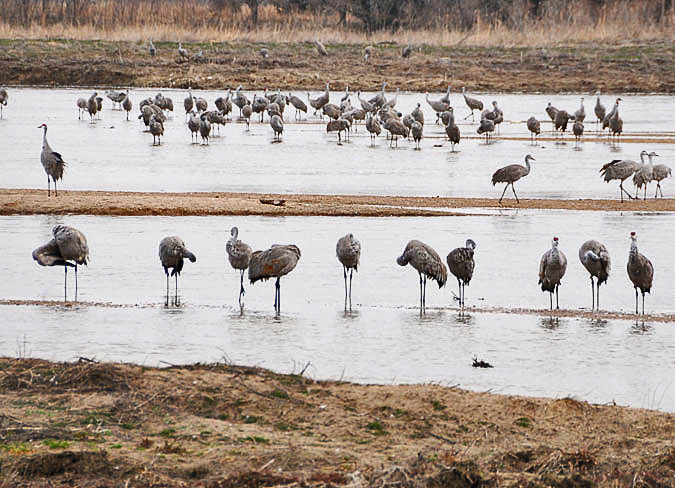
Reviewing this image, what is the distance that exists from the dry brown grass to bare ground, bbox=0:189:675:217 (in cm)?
4187

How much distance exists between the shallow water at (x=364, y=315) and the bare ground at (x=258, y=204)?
45.0 inches

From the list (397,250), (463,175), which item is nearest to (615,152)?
(463,175)

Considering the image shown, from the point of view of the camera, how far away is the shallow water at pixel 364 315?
33.1 feet

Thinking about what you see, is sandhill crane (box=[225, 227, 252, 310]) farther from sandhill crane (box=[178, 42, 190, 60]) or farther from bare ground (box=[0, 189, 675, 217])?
sandhill crane (box=[178, 42, 190, 60])

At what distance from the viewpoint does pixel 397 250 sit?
1595 centimetres

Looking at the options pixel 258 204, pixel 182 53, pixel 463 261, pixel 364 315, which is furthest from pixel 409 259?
pixel 182 53

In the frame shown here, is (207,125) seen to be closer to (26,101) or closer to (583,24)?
(26,101)

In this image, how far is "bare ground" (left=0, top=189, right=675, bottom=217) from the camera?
63.3 feet

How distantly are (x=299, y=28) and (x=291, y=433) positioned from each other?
64.0 m

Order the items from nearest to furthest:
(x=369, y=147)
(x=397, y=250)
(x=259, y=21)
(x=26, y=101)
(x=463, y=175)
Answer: (x=397, y=250) → (x=463, y=175) → (x=369, y=147) → (x=26, y=101) → (x=259, y=21)

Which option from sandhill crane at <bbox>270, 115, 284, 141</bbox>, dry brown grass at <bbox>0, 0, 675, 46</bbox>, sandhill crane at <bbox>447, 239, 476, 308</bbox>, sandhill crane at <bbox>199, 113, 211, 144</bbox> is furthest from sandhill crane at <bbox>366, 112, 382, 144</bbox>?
dry brown grass at <bbox>0, 0, 675, 46</bbox>

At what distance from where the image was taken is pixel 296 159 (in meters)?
28.2

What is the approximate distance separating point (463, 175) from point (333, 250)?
9.88m

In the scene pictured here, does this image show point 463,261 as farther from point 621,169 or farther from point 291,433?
point 621,169
